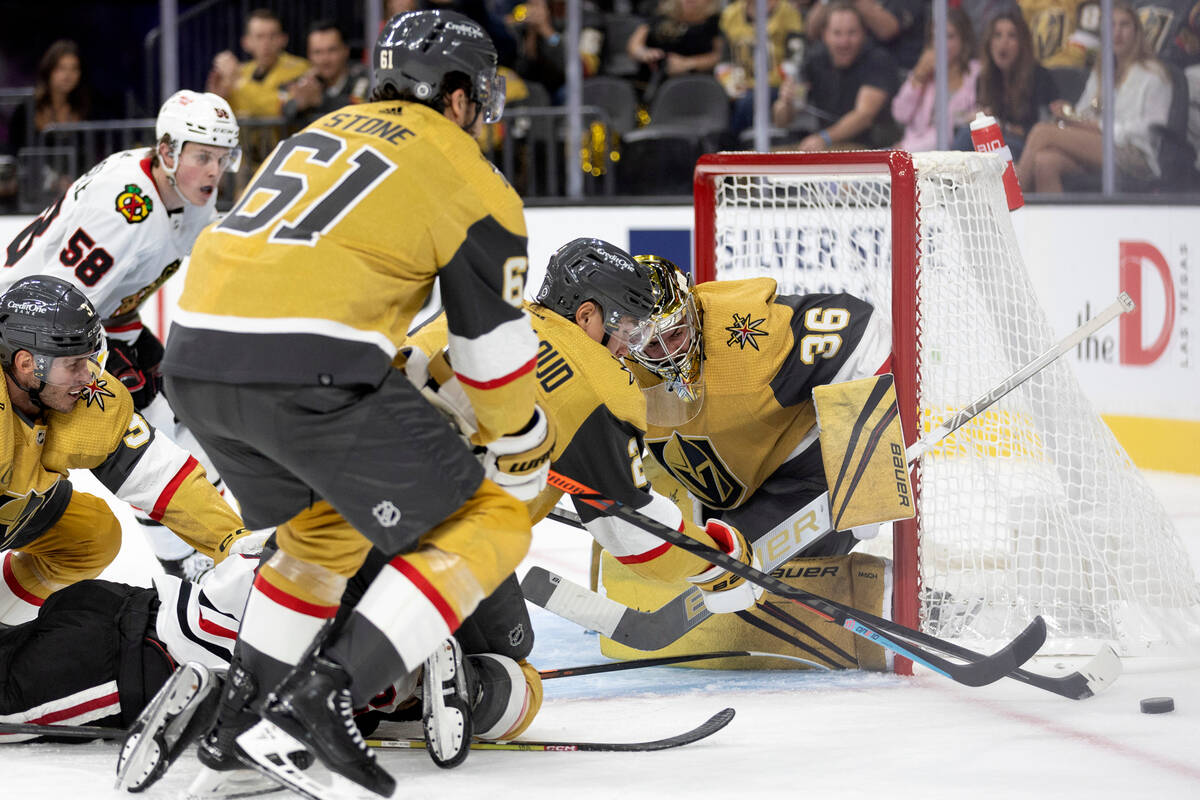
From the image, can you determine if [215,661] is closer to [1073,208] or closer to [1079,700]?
[1079,700]

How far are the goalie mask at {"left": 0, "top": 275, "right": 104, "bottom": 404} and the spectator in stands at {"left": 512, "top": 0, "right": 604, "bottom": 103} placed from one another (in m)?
4.47

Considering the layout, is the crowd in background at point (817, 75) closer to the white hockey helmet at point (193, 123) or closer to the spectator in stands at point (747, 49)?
the spectator in stands at point (747, 49)

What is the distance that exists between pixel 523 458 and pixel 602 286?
51 centimetres

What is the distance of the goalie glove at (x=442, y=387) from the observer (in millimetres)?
2143

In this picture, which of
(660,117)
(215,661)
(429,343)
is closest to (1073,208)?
(660,117)

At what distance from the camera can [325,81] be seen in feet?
21.8

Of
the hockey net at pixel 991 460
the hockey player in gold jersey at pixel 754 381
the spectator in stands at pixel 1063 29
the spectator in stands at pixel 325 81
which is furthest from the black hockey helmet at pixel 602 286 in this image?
the spectator in stands at pixel 325 81

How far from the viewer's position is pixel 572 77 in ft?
20.7

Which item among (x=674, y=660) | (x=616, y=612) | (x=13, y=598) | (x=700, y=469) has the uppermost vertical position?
(x=700, y=469)

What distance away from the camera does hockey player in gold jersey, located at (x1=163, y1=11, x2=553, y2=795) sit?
75.8 inches

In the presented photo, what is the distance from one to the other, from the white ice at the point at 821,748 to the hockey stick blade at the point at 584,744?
13 mm

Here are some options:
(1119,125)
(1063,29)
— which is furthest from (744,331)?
(1063,29)

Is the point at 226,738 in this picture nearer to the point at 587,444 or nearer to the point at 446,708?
the point at 446,708

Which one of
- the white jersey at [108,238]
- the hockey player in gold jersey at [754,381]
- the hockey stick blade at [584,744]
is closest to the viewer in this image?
the hockey stick blade at [584,744]
